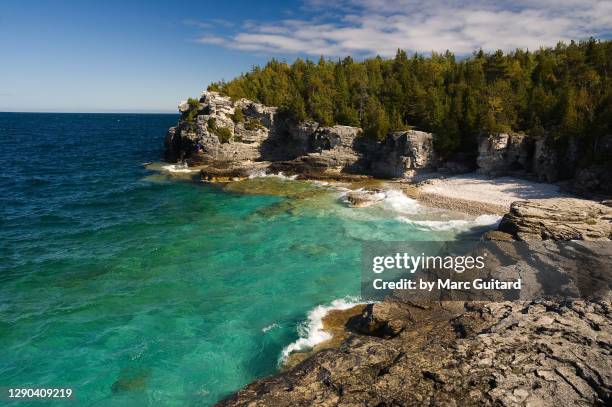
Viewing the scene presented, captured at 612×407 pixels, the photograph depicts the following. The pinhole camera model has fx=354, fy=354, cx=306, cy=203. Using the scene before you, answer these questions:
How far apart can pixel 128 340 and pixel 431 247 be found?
24550mm

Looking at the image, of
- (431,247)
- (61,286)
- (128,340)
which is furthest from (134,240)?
(431,247)

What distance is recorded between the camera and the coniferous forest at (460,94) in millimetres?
48688

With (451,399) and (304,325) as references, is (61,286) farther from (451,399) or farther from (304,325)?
(451,399)

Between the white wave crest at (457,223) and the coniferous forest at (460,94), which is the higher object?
the coniferous forest at (460,94)

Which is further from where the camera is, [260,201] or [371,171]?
[371,171]

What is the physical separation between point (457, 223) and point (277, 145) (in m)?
43.9

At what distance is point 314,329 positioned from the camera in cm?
2064

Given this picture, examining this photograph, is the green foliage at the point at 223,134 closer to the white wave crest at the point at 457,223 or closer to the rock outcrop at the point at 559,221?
the white wave crest at the point at 457,223


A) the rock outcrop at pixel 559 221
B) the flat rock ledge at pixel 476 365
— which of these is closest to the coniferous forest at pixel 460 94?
the rock outcrop at pixel 559 221

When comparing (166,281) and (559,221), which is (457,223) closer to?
(559,221)

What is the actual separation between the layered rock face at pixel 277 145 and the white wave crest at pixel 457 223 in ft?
63.6

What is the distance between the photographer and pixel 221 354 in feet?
64.4

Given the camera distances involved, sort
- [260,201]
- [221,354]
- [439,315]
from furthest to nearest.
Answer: [260,201] < [221,354] < [439,315]

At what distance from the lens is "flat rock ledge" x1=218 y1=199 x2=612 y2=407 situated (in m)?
10.8
